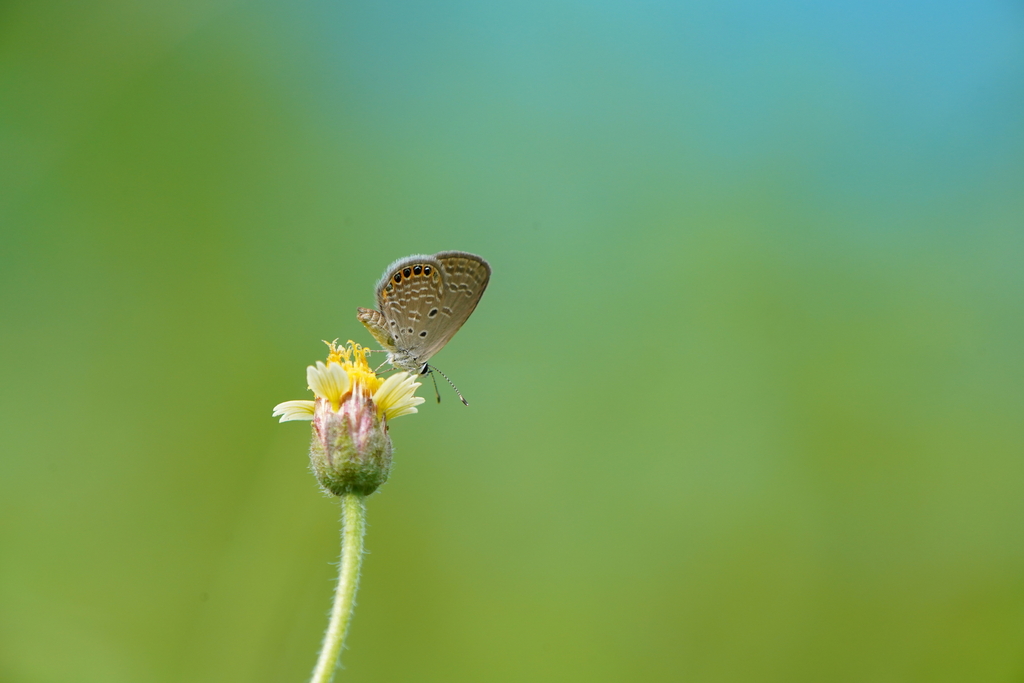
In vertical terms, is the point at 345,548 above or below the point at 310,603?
above

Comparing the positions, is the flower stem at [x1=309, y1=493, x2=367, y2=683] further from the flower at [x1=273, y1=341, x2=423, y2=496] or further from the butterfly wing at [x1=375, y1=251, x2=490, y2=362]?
the butterfly wing at [x1=375, y1=251, x2=490, y2=362]

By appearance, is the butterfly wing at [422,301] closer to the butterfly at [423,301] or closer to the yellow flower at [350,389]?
the butterfly at [423,301]

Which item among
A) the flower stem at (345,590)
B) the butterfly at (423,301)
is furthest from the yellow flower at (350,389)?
the butterfly at (423,301)

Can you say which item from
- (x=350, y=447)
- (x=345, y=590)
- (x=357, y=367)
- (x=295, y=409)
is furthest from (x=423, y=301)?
(x=345, y=590)

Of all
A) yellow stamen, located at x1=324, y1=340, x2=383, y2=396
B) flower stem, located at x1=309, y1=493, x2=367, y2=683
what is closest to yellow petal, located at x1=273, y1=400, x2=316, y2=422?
yellow stamen, located at x1=324, y1=340, x2=383, y2=396

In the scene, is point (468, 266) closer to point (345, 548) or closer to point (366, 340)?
point (345, 548)

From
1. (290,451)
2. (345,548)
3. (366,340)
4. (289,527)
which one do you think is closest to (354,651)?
(289,527)
